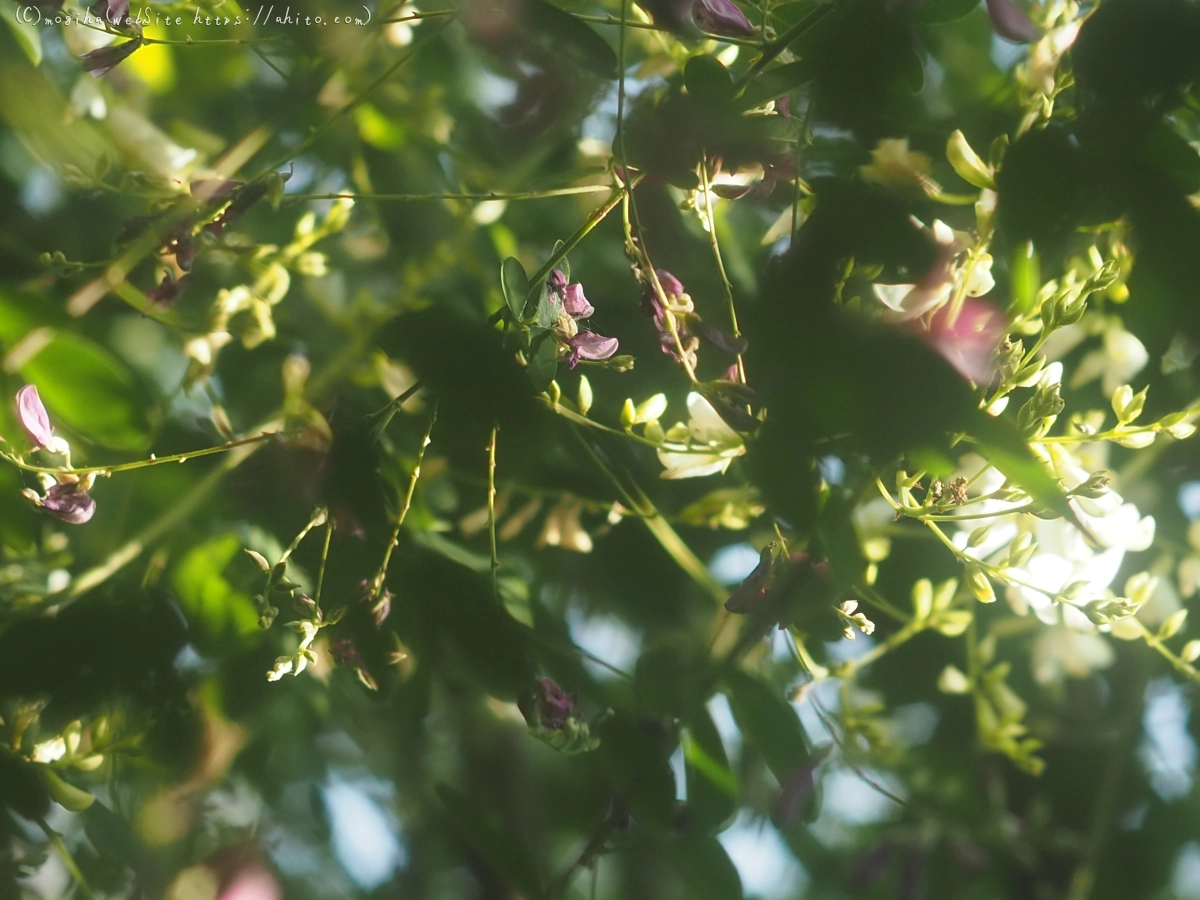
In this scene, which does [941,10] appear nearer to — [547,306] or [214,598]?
[547,306]

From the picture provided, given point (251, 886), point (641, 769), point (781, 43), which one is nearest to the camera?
point (781, 43)

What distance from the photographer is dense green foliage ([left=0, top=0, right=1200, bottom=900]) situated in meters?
0.29

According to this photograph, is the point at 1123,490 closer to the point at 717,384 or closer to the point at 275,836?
the point at 717,384

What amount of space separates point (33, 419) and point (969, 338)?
0.33 m

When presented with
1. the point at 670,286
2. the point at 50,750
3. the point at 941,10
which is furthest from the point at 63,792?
the point at 941,10

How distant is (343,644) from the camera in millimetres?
359

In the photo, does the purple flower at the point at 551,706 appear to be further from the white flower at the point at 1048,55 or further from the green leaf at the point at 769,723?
the white flower at the point at 1048,55

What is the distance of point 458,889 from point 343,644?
0.31 metres

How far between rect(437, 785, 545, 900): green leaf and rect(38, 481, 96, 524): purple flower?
182mm

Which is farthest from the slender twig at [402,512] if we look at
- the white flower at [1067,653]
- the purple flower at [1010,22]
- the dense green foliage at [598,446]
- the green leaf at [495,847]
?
the white flower at [1067,653]

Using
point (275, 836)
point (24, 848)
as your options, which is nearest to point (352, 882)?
point (275, 836)

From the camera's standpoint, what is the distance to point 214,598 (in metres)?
0.43

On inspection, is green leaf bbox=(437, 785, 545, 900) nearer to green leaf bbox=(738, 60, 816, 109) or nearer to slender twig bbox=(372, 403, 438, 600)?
slender twig bbox=(372, 403, 438, 600)

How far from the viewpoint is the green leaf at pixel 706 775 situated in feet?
1.33
